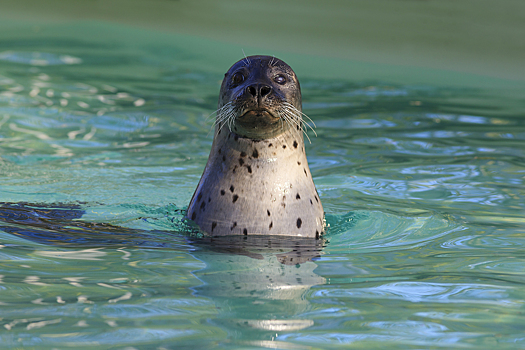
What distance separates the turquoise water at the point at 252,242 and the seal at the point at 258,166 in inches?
6.6

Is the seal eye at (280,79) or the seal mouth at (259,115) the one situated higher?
the seal eye at (280,79)

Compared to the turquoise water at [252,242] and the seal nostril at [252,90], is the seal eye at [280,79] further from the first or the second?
the turquoise water at [252,242]

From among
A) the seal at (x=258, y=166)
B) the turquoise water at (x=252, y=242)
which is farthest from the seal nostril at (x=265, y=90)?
the turquoise water at (x=252, y=242)

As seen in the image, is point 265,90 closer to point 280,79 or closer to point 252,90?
point 252,90

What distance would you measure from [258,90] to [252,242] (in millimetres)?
818

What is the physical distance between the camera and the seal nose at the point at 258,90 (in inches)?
148

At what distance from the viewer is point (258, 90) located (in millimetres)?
3773

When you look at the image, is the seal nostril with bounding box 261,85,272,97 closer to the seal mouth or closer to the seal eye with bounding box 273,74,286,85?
the seal mouth

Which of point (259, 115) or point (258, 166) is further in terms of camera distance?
point (258, 166)

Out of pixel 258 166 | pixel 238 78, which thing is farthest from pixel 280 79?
pixel 258 166

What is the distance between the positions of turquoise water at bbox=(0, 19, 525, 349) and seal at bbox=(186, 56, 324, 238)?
17cm

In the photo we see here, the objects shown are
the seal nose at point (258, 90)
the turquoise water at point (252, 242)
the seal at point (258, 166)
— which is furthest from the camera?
the seal at point (258, 166)

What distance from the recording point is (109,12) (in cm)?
1505

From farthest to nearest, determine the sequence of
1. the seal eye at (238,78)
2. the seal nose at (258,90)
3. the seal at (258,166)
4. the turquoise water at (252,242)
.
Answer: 1. the seal eye at (238,78)
2. the seal at (258,166)
3. the seal nose at (258,90)
4. the turquoise water at (252,242)
